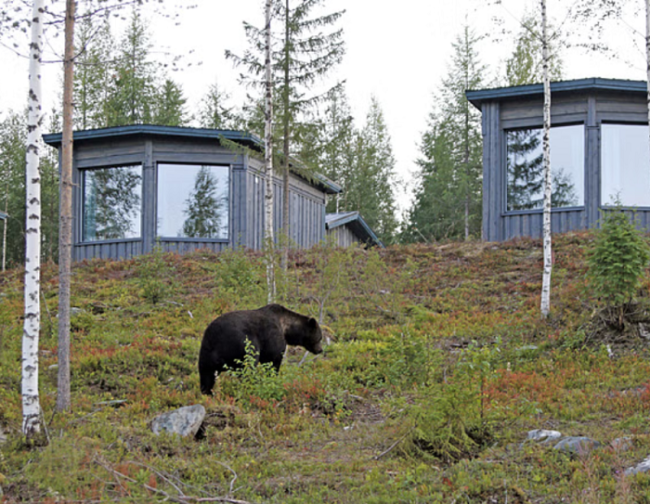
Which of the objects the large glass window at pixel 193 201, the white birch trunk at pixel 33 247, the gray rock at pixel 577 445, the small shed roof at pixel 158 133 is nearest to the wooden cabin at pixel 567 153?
the small shed roof at pixel 158 133

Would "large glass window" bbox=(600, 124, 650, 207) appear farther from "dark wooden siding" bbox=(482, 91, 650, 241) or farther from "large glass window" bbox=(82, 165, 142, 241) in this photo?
"large glass window" bbox=(82, 165, 142, 241)

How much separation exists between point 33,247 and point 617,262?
29.2 ft

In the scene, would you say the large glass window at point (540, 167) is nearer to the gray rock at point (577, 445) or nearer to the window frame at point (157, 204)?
the window frame at point (157, 204)

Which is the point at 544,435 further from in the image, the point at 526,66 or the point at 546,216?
the point at 526,66

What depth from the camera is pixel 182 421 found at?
8.13m

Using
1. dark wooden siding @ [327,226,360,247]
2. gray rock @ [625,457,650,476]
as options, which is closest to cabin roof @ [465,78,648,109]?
dark wooden siding @ [327,226,360,247]

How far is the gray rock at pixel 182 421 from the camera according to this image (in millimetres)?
8039

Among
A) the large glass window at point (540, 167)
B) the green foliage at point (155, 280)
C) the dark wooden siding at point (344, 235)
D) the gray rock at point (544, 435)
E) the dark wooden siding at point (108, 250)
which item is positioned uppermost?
the large glass window at point (540, 167)

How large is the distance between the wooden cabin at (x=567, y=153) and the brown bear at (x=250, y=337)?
11445mm

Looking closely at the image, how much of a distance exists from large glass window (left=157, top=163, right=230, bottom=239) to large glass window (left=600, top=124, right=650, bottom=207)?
12109 mm

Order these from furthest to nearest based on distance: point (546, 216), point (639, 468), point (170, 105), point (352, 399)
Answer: point (170, 105) → point (546, 216) → point (352, 399) → point (639, 468)

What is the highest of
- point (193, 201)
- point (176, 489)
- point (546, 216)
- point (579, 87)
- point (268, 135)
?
point (579, 87)

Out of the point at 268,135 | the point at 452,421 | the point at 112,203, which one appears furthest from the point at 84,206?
the point at 452,421

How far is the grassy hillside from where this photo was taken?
6.35m
